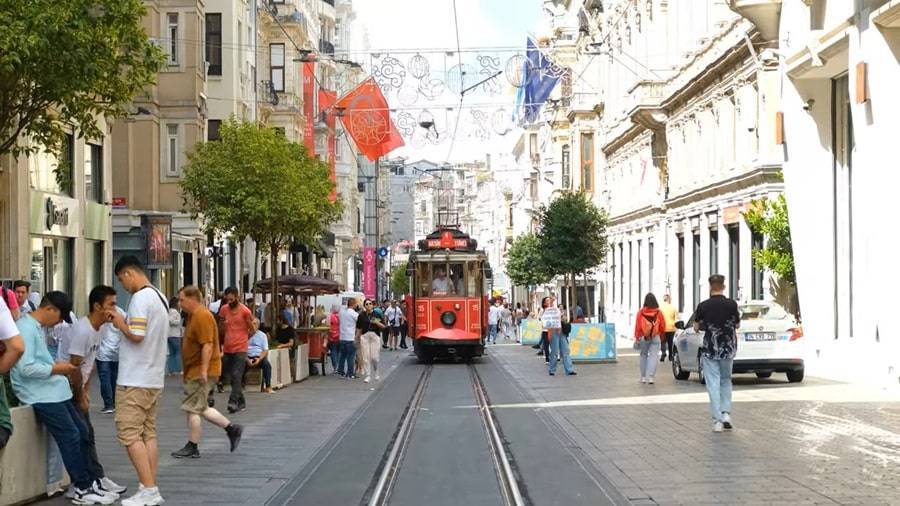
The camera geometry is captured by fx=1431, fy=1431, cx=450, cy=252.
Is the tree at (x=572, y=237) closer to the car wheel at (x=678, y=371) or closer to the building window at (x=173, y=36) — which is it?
the building window at (x=173, y=36)

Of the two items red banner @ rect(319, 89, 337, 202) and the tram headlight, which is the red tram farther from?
red banner @ rect(319, 89, 337, 202)

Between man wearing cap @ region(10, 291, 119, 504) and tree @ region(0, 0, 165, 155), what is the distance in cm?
685

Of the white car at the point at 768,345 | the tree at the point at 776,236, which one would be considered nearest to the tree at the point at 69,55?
the white car at the point at 768,345

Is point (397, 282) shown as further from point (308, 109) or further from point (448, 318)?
point (448, 318)

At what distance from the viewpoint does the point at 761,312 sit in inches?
1044

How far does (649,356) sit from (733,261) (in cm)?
1459

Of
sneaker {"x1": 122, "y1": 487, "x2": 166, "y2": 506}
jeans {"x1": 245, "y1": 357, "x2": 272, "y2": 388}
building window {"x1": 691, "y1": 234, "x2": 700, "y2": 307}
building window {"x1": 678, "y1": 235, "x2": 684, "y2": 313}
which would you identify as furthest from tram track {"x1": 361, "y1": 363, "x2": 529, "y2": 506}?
building window {"x1": 678, "y1": 235, "x2": 684, "y2": 313}

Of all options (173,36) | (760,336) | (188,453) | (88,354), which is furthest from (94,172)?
(88,354)

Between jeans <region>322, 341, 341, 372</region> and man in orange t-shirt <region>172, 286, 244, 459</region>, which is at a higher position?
man in orange t-shirt <region>172, 286, 244, 459</region>

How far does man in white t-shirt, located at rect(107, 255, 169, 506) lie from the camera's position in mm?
10914

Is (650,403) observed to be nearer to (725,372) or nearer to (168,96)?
(725,372)

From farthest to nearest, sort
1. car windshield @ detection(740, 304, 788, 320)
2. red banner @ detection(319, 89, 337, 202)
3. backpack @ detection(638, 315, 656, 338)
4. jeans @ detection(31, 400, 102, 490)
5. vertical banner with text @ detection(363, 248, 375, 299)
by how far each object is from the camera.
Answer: vertical banner with text @ detection(363, 248, 375, 299), red banner @ detection(319, 89, 337, 202), backpack @ detection(638, 315, 656, 338), car windshield @ detection(740, 304, 788, 320), jeans @ detection(31, 400, 102, 490)

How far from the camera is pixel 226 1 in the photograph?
50.7 metres

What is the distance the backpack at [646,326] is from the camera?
89.8ft
